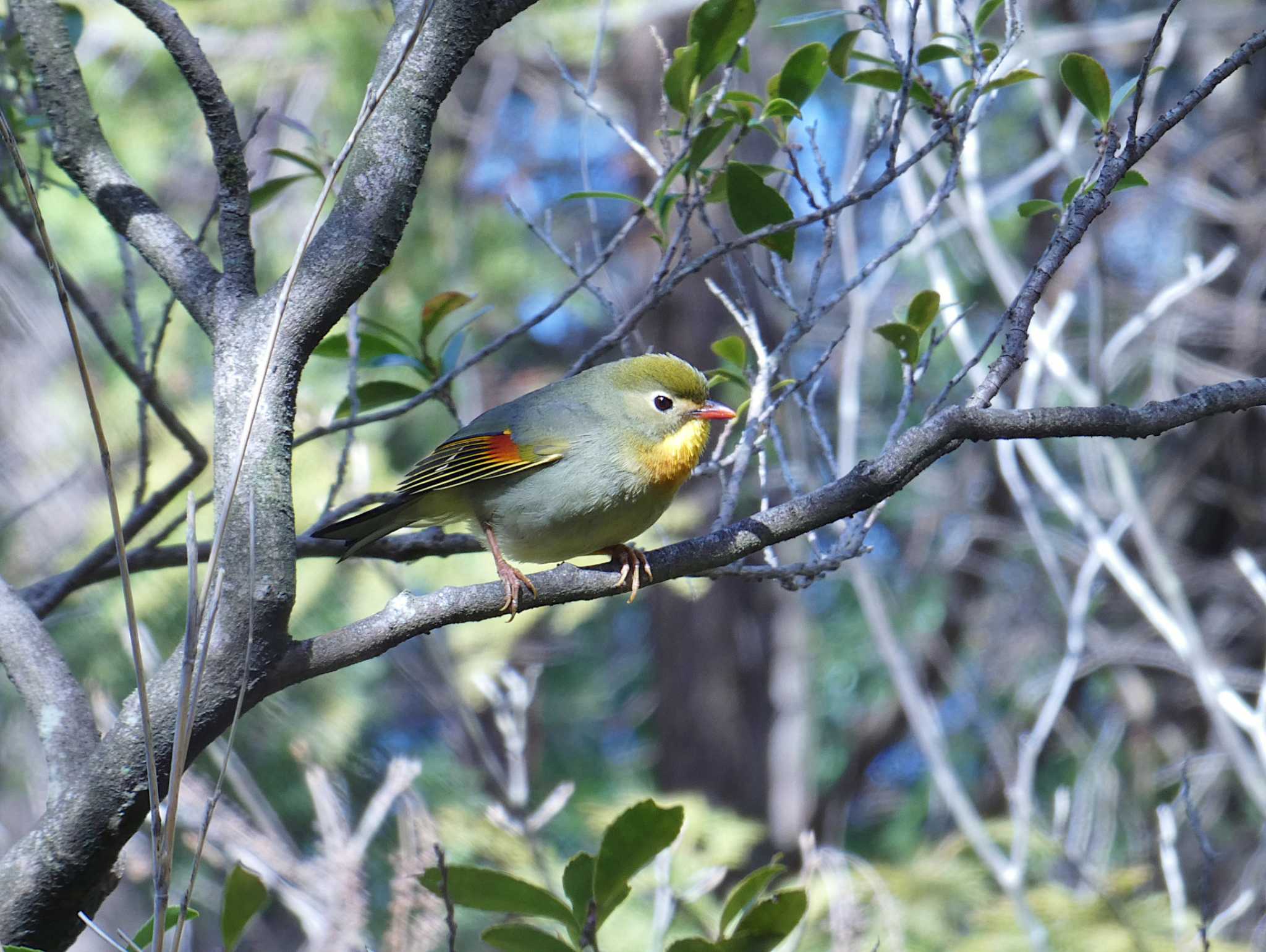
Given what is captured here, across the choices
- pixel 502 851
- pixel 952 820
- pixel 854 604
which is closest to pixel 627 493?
pixel 502 851

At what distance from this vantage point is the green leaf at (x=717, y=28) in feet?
8.47

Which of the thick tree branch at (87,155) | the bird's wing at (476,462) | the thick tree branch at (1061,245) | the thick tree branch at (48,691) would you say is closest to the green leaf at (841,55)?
the thick tree branch at (1061,245)

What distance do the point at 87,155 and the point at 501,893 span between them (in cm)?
156

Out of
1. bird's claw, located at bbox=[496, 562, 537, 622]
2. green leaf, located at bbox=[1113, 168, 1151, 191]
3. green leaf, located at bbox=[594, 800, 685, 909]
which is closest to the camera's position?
green leaf, located at bbox=[594, 800, 685, 909]

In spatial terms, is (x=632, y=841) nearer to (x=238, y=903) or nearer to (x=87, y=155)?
(x=238, y=903)

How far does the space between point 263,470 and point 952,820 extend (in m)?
7.98

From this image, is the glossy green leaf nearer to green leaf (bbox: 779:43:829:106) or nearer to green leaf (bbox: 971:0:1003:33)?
green leaf (bbox: 779:43:829:106)

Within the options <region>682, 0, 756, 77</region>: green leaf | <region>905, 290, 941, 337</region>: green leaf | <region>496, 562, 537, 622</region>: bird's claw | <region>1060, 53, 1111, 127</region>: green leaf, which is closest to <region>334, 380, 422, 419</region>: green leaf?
<region>496, 562, 537, 622</region>: bird's claw

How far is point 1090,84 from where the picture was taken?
2.52m

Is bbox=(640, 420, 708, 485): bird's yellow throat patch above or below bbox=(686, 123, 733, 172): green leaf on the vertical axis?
below

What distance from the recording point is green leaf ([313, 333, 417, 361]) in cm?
308

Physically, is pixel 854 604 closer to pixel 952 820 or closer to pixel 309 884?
pixel 952 820

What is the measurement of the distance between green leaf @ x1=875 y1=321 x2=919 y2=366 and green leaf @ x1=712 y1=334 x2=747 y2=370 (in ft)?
1.09

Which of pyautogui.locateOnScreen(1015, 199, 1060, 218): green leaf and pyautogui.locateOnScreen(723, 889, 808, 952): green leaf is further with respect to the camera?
pyautogui.locateOnScreen(1015, 199, 1060, 218): green leaf
